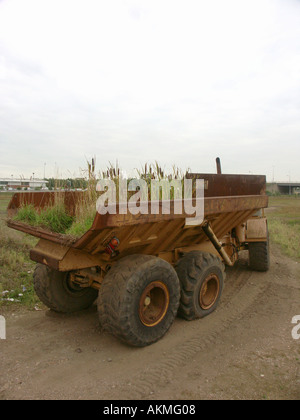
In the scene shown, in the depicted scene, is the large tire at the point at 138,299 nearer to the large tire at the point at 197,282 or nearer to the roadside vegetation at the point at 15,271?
the large tire at the point at 197,282

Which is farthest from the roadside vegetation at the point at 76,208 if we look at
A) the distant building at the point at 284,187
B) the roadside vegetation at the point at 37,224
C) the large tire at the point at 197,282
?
the distant building at the point at 284,187

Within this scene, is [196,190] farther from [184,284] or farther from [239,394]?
[239,394]

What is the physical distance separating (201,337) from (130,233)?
158cm

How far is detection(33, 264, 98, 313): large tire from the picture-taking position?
4.20m

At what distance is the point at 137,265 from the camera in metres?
3.43

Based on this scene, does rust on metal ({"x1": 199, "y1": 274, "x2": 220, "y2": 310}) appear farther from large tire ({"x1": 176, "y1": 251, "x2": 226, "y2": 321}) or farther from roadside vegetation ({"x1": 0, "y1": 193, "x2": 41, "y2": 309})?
roadside vegetation ({"x1": 0, "y1": 193, "x2": 41, "y2": 309})

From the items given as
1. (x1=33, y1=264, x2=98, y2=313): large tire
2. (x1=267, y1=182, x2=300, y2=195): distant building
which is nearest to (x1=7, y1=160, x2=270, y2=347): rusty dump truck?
(x1=33, y1=264, x2=98, y2=313): large tire

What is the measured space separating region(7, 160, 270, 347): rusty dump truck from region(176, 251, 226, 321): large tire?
0.04ft

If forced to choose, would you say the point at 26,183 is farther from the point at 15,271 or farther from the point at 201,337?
the point at 201,337

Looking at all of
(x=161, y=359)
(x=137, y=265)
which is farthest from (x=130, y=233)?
(x=161, y=359)

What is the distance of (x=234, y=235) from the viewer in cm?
588
